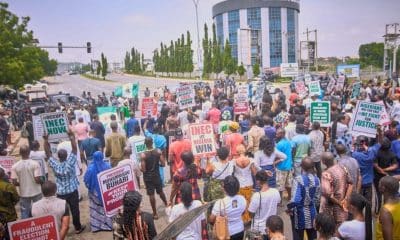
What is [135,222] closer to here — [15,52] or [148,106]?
[148,106]

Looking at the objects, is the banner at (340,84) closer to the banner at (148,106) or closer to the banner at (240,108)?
the banner at (240,108)

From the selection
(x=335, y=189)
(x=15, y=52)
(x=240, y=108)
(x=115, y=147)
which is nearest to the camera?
(x=335, y=189)

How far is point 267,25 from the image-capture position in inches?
4267

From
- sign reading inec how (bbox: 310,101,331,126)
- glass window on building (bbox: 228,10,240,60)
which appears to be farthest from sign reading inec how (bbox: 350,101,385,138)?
glass window on building (bbox: 228,10,240,60)

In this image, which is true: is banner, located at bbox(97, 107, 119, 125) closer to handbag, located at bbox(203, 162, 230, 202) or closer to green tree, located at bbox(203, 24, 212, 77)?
handbag, located at bbox(203, 162, 230, 202)

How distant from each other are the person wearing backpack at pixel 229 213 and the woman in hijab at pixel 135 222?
1.08 m

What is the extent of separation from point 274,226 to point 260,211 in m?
1.16

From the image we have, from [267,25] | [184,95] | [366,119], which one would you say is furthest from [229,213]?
[267,25]

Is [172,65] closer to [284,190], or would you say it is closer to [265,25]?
[265,25]

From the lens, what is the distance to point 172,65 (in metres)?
97.2

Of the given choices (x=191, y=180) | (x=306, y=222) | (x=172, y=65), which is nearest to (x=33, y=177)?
(x=191, y=180)

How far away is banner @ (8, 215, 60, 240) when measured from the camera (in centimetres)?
474

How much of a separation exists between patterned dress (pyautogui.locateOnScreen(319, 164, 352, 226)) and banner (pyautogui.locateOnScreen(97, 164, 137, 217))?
9.73 ft

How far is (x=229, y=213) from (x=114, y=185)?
6.12 ft
